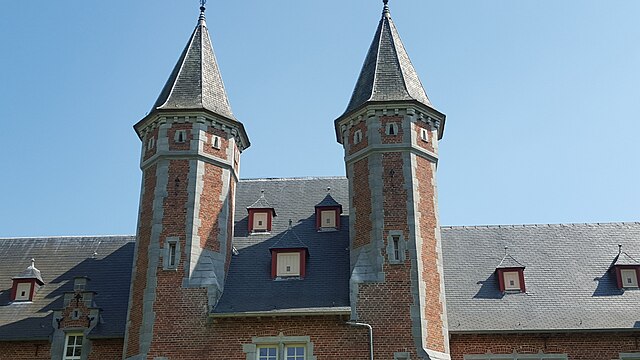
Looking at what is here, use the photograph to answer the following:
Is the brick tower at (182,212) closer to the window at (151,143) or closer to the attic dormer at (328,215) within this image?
the window at (151,143)

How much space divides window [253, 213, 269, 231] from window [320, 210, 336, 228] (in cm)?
198

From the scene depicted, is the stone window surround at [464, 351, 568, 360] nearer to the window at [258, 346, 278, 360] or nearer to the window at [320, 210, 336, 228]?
the window at [258, 346, 278, 360]

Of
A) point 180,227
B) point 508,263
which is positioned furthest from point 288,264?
point 508,263

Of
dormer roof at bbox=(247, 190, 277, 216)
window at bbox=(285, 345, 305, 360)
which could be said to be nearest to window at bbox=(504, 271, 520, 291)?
window at bbox=(285, 345, 305, 360)

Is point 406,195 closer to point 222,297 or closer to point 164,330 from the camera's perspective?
point 222,297

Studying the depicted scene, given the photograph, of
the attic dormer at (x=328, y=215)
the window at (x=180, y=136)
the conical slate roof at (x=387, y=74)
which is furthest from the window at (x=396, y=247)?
the window at (x=180, y=136)

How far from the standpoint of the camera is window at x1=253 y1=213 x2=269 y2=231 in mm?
24938

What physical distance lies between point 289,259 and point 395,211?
12.5 feet

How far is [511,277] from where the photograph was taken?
78.0 feet

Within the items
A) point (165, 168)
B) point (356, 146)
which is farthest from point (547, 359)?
point (165, 168)

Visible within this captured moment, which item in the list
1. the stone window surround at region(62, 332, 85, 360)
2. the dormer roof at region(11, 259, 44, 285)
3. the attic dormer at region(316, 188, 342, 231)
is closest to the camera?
the stone window surround at region(62, 332, 85, 360)

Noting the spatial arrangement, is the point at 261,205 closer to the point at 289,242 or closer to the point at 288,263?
the point at 289,242

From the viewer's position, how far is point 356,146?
23.6 metres

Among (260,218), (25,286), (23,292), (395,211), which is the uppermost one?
(260,218)
